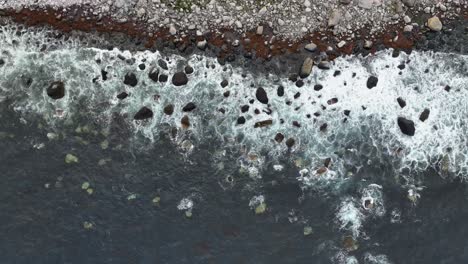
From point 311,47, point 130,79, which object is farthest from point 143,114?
point 311,47

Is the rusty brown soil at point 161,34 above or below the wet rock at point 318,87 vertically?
above

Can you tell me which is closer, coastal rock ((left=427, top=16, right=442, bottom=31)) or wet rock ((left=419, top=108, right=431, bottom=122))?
wet rock ((left=419, top=108, right=431, bottom=122))

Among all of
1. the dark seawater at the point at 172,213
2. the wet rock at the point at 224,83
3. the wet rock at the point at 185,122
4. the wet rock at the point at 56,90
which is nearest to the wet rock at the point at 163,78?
the wet rock at the point at 185,122

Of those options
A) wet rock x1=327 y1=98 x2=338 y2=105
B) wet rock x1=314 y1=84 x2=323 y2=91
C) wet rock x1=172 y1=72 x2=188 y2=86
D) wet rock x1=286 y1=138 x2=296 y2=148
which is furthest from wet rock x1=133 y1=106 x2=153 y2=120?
wet rock x1=327 y1=98 x2=338 y2=105

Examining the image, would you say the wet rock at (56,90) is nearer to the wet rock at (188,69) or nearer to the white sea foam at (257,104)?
the white sea foam at (257,104)

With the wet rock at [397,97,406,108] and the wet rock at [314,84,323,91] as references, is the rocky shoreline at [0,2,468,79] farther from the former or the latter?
the wet rock at [397,97,406,108]

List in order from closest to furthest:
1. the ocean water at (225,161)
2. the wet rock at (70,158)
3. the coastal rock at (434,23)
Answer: the ocean water at (225,161), the wet rock at (70,158), the coastal rock at (434,23)
